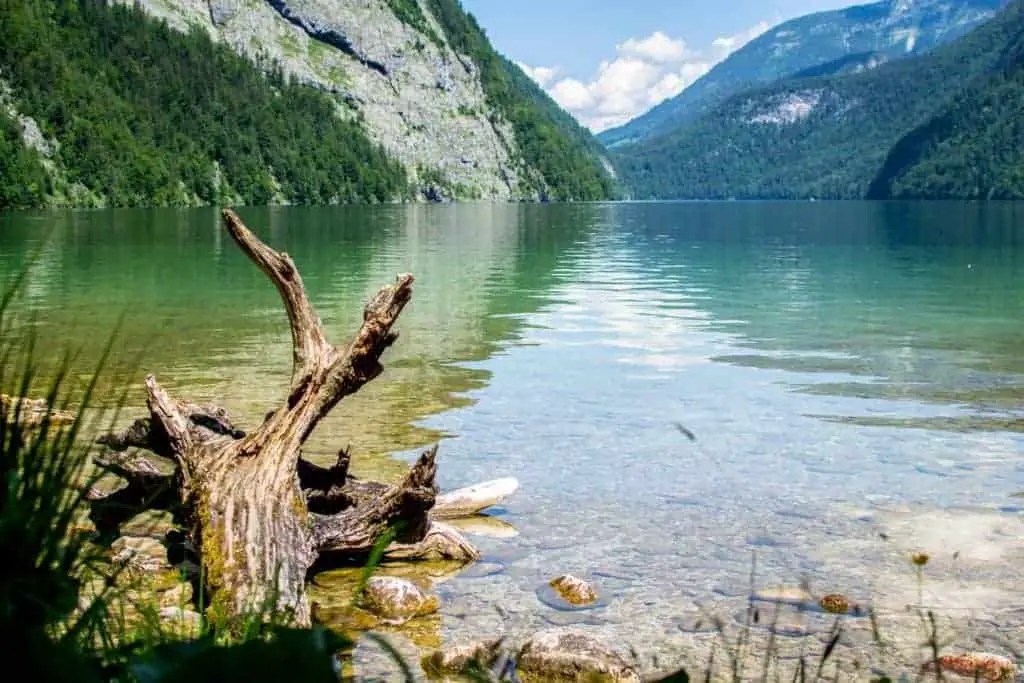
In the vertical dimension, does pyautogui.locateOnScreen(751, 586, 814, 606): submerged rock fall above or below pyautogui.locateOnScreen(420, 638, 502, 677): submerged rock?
below

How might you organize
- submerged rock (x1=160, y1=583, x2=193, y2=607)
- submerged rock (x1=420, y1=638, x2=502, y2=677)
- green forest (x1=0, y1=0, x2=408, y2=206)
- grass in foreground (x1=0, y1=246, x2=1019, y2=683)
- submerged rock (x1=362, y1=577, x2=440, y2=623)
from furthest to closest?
green forest (x1=0, y1=0, x2=408, y2=206)
submerged rock (x1=362, y1=577, x2=440, y2=623)
submerged rock (x1=160, y1=583, x2=193, y2=607)
submerged rock (x1=420, y1=638, x2=502, y2=677)
grass in foreground (x1=0, y1=246, x2=1019, y2=683)

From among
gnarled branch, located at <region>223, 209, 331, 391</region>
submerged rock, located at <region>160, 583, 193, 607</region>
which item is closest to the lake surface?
gnarled branch, located at <region>223, 209, 331, 391</region>

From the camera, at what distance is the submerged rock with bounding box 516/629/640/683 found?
23.4 ft

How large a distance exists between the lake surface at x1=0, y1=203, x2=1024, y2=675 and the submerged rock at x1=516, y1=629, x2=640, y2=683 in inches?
31.2

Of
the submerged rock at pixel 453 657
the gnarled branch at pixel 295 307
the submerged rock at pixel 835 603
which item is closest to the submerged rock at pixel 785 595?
the submerged rock at pixel 835 603

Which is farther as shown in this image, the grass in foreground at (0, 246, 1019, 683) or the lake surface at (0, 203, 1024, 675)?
the lake surface at (0, 203, 1024, 675)

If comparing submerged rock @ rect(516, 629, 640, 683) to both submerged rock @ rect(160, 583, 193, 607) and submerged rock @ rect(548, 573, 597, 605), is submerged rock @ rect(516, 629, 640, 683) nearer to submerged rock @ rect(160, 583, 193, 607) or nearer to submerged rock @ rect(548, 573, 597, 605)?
submerged rock @ rect(548, 573, 597, 605)

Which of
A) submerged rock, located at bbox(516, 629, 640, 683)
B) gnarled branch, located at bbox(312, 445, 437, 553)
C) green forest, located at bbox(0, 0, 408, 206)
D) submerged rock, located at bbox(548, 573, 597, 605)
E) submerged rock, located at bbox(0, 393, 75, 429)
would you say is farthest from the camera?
green forest, located at bbox(0, 0, 408, 206)

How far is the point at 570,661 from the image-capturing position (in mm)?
7191

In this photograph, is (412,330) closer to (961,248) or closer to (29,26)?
(961,248)

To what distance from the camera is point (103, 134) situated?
153125mm

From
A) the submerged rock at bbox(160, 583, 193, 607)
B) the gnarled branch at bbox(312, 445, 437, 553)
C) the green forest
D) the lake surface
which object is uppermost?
the green forest

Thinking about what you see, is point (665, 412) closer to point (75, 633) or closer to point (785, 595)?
point (785, 595)

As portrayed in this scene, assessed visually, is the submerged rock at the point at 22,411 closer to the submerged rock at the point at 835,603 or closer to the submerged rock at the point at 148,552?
the submerged rock at the point at 148,552
